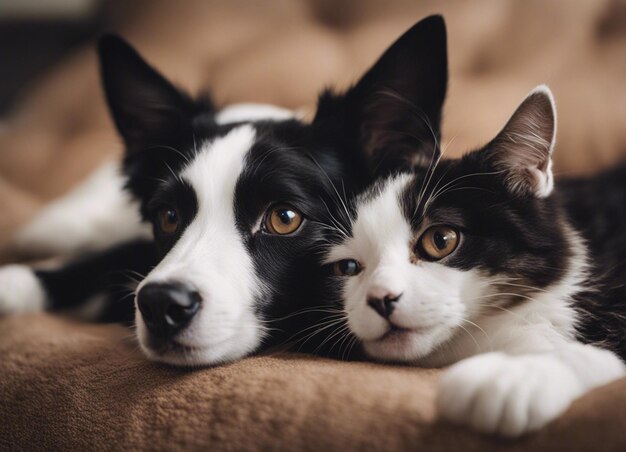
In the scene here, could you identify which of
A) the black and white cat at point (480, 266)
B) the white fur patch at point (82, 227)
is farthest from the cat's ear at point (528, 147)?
the white fur patch at point (82, 227)

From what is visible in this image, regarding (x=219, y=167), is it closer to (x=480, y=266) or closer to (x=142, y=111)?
(x=142, y=111)

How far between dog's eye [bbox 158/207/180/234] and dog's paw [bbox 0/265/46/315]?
→ 0.49 meters

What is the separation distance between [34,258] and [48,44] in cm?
241

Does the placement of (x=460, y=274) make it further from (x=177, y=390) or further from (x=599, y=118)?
(x=599, y=118)

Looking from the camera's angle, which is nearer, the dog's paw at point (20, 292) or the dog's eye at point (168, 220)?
the dog's eye at point (168, 220)

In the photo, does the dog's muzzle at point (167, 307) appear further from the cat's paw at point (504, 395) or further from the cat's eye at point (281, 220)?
the cat's paw at point (504, 395)

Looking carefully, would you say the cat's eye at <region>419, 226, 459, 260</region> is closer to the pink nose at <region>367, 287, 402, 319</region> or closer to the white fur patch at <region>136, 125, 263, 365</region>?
the pink nose at <region>367, 287, 402, 319</region>

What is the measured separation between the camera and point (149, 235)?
1.73m

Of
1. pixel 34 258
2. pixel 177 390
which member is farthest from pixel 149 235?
pixel 177 390

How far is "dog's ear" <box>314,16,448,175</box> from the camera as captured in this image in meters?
1.25

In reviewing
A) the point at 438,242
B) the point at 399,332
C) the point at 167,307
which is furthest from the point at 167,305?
the point at 438,242

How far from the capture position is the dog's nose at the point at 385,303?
3.27ft

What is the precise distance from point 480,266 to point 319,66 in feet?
5.04

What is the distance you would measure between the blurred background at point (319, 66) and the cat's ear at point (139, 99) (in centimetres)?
31
